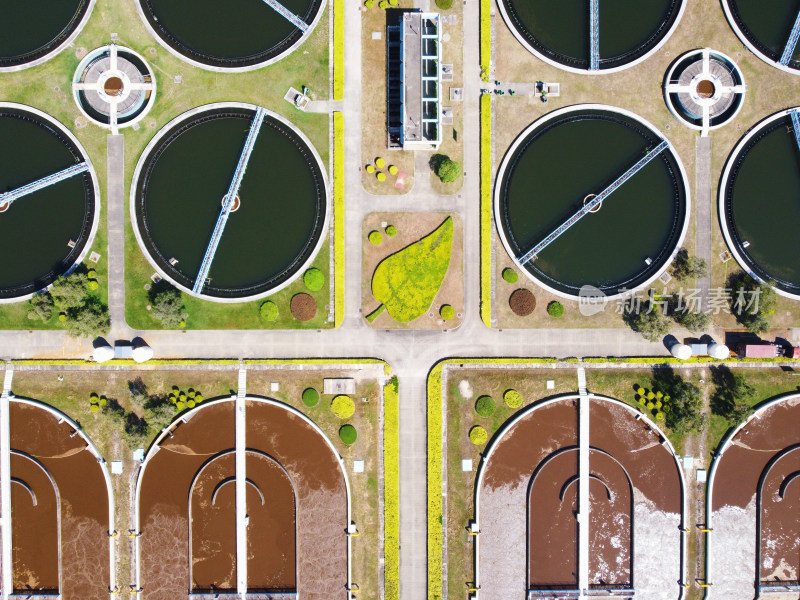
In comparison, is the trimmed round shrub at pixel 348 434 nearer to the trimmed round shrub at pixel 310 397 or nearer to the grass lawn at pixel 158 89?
the trimmed round shrub at pixel 310 397

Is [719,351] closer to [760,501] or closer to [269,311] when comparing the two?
[760,501]

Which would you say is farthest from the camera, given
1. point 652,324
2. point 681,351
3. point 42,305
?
Result: point 681,351

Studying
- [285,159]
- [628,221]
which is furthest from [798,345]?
[285,159]

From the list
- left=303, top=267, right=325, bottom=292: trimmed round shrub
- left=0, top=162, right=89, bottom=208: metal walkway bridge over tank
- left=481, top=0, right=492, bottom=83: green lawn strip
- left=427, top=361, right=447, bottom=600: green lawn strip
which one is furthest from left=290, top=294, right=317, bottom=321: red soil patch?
left=481, top=0, right=492, bottom=83: green lawn strip

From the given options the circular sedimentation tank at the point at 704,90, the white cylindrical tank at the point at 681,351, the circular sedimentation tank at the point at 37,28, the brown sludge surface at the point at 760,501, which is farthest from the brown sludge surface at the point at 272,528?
the circular sedimentation tank at the point at 704,90

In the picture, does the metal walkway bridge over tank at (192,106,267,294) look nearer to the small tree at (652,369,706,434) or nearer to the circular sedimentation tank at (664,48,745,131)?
the circular sedimentation tank at (664,48,745,131)

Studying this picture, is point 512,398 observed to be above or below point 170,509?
above

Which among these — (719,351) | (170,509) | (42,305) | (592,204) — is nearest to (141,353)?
(42,305)

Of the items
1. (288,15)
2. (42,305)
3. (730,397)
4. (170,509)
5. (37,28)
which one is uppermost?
(288,15)
